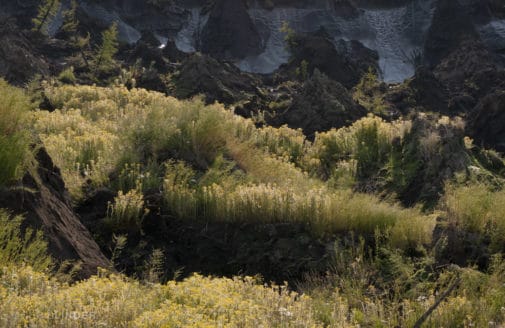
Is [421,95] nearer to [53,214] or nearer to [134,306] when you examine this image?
[53,214]

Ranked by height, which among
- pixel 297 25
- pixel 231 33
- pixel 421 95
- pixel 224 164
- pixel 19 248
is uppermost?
pixel 297 25

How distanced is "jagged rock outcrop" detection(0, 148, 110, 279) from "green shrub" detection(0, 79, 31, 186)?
16 cm

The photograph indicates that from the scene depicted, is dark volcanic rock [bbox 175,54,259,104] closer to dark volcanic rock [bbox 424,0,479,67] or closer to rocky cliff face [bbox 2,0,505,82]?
rocky cliff face [bbox 2,0,505,82]

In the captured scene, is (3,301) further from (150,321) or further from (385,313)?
(385,313)

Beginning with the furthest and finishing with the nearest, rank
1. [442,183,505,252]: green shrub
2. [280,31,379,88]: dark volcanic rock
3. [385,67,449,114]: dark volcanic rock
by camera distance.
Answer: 1. [280,31,379,88]: dark volcanic rock
2. [385,67,449,114]: dark volcanic rock
3. [442,183,505,252]: green shrub

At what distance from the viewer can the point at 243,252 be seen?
7168 mm

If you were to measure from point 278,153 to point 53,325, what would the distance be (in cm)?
946

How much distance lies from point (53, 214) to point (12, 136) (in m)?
0.89

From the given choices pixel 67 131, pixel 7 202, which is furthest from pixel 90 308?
pixel 67 131

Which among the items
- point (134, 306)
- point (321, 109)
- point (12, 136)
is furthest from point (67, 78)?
point (134, 306)

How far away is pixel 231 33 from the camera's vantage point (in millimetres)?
52625

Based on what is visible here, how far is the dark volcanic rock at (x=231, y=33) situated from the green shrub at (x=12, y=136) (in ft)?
150

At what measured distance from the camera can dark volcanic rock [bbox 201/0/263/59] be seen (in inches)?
2067

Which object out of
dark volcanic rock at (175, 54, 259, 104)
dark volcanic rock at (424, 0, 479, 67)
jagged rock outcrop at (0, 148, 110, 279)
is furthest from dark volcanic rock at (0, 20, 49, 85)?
dark volcanic rock at (424, 0, 479, 67)
